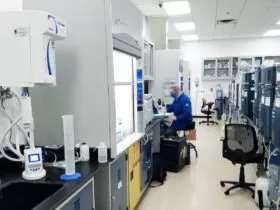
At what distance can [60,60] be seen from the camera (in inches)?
90.9

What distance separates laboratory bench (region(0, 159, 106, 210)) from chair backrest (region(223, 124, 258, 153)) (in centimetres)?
211

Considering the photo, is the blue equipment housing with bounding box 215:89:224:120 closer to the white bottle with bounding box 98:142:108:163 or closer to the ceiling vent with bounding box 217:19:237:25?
the ceiling vent with bounding box 217:19:237:25

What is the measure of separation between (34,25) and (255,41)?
33.8 ft

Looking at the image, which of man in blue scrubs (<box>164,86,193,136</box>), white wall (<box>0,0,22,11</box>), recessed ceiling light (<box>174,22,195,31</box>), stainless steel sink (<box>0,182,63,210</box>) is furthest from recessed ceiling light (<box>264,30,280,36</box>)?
stainless steel sink (<box>0,182,63,210</box>)

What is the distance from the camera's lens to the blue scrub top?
4918mm

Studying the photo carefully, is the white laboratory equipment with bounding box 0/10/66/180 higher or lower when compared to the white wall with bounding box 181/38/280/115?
lower

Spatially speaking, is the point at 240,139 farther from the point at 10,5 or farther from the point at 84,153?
the point at 10,5

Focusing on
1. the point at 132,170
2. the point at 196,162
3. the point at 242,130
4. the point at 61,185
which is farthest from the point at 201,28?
the point at 61,185

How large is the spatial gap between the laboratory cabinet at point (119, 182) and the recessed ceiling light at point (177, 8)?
401cm

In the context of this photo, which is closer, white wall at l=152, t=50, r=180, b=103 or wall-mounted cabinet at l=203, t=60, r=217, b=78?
white wall at l=152, t=50, r=180, b=103

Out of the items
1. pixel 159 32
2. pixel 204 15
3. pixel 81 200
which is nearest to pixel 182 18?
pixel 204 15

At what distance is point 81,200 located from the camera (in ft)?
5.73

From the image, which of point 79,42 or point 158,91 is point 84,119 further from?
point 158,91

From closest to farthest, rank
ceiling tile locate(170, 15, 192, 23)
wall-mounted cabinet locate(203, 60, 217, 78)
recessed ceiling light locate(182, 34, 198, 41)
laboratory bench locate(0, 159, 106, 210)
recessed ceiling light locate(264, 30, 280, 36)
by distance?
laboratory bench locate(0, 159, 106, 210), ceiling tile locate(170, 15, 192, 23), recessed ceiling light locate(264, 30, 280, 36), recessed ceiling light locate(182, 34, 198, 41), wall-mounted cabinet locate(203, 60, 217, 78)
